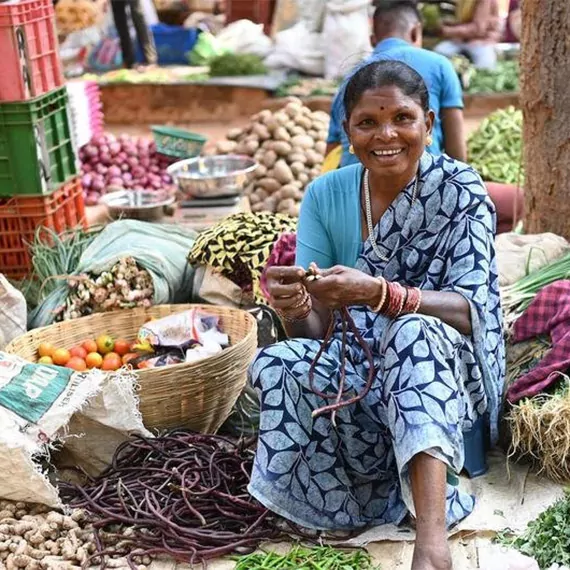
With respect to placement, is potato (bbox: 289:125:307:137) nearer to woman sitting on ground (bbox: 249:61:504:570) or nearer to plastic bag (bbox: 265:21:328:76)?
woman sitting on ground (bbox: 249:61:504:570)

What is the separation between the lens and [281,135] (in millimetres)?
6445

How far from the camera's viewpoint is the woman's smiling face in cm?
274

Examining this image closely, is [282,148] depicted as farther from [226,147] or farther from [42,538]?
[42,538]

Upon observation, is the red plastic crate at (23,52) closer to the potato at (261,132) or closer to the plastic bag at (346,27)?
the potato at (261,132)

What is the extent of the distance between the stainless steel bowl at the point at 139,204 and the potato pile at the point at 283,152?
2.38ft

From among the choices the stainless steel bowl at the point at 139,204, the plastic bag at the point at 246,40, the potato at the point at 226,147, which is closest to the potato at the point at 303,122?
the potato at the point at 226,147

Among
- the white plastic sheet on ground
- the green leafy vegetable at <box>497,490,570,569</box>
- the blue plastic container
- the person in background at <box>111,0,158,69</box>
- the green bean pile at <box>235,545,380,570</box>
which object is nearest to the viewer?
the green leafy vegetable at <box>497,490,570,569</box>

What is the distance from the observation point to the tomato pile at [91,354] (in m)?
3.65

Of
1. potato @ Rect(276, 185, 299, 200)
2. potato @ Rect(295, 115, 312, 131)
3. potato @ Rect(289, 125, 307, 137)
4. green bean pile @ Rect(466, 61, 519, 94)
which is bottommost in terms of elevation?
green bean pile @ Rect(466, 61, 519, 94)

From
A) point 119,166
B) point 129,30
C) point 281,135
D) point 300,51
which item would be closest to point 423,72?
point 281,135

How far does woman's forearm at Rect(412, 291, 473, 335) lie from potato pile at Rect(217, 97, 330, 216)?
10.5 ft

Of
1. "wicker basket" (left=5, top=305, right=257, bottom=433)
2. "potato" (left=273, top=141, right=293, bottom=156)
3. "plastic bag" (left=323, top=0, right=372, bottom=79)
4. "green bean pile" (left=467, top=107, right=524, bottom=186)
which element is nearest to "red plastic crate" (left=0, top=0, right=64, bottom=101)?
"wicker basket" (left=5, top=305, right=257, bottom=433)

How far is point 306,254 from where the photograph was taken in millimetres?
3010

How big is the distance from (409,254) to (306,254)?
0.33 meters
